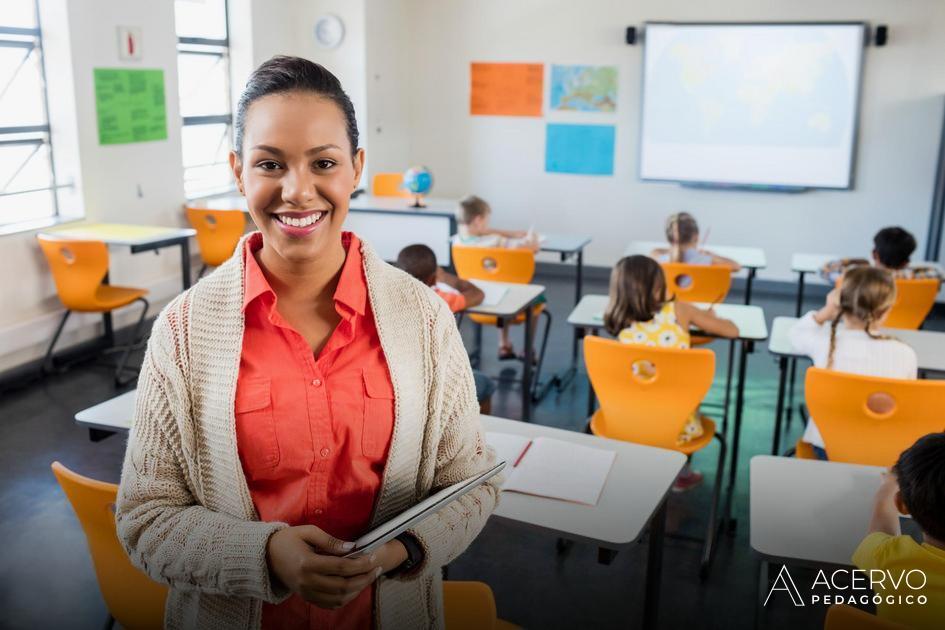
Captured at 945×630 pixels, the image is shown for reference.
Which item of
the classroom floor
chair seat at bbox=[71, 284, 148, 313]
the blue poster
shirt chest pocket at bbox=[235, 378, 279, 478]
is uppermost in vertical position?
the blue poster

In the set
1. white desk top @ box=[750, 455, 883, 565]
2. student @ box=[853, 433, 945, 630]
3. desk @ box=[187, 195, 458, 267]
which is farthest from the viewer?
desk @ box=[187, 195, 458, 267]

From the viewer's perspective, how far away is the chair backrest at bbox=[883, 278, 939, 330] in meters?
4.27

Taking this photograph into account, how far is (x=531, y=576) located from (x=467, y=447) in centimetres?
190

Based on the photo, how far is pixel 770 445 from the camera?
13.6 ft

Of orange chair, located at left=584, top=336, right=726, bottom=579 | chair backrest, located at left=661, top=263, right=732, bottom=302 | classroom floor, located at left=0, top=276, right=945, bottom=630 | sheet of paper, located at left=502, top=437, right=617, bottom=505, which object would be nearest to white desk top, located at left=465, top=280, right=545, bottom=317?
chair backrest, located at left=661, top=263, right=732, bottom=302

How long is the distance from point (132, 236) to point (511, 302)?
232cm

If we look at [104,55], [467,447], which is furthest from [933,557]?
[104,55]

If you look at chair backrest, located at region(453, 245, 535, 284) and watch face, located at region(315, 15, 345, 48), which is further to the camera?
watch face, located at region(315, 15, 345, 48)

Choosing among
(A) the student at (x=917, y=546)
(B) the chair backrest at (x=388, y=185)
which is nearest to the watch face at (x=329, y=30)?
(B) the chair backrest at (x=388, y=185)

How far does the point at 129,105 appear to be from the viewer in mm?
5645

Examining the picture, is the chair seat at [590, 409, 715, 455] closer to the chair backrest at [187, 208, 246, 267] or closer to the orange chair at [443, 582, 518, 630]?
the orange chair at [443, 582, 518, 630]

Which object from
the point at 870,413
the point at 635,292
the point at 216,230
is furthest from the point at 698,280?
the point at 216,230

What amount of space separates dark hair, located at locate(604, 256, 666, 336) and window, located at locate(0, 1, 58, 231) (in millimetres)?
3497

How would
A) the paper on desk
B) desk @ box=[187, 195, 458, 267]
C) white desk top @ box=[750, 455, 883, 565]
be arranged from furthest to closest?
1. desk @ box=[187, 195, 458, 267]
2. the paper on desk
3. white desk top @ box=[750, 455, 883, 565]
